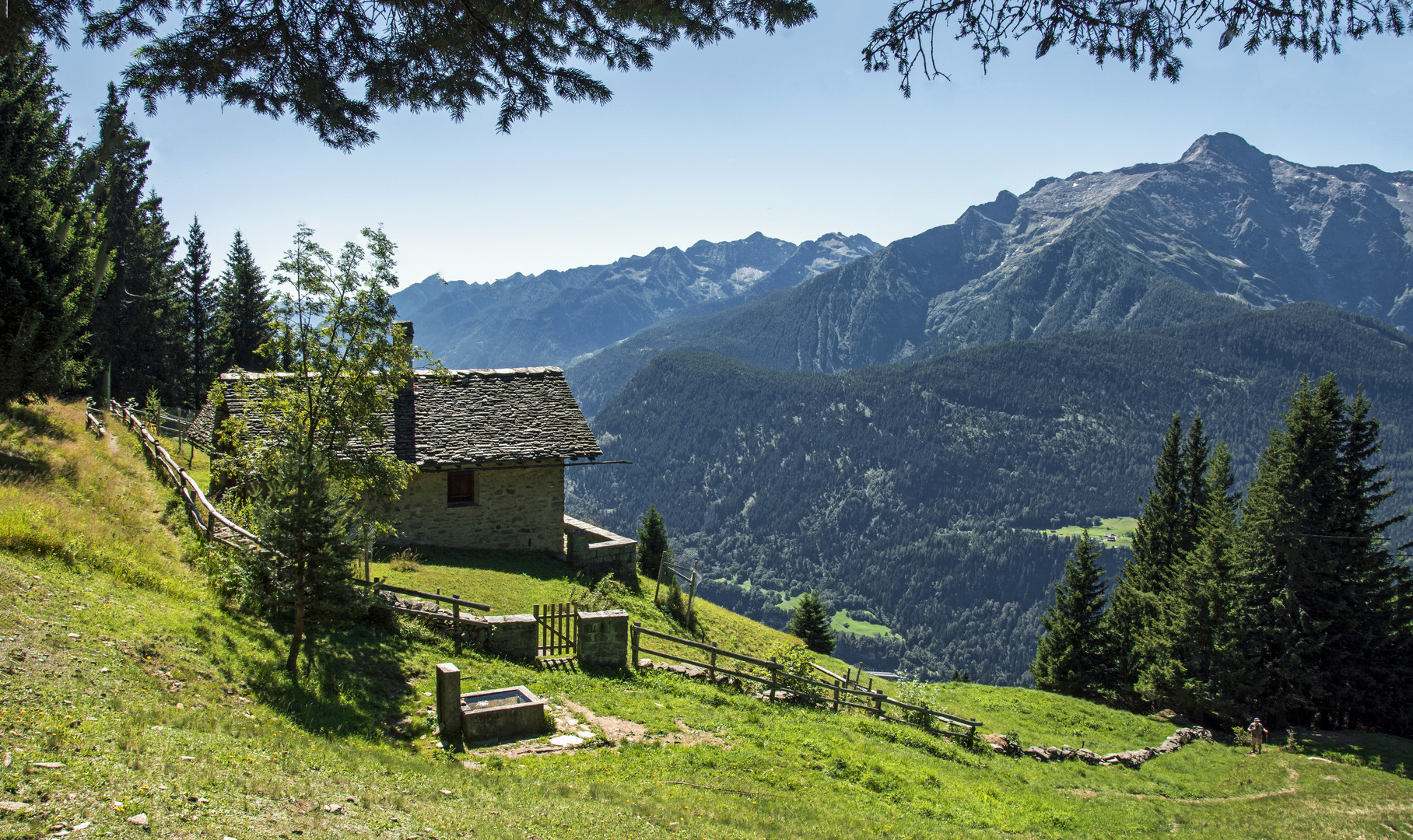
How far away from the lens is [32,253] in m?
18.0

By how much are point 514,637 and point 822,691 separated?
757cm

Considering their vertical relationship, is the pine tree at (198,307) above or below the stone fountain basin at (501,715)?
above

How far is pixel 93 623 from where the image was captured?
10.1 meters

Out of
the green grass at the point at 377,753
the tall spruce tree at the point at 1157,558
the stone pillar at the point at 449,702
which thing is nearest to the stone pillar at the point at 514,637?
the green grass at the point at 377,753

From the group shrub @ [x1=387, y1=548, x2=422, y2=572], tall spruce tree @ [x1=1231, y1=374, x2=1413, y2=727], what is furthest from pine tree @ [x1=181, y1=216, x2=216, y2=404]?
tall spruce tree @ [x1=1231, y1=374, x2=1413, y2=727]

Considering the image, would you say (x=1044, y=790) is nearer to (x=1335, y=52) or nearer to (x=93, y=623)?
(x=1335, y=52)

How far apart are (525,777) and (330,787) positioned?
2.85 metres

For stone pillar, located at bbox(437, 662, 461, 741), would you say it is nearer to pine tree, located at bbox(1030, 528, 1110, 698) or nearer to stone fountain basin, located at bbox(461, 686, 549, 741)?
stone fountain basin, located at bbox(461, 686, 549, 741)

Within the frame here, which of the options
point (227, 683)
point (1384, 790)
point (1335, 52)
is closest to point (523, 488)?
point (227, 683)

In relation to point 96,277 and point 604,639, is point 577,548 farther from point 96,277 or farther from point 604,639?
point 96,277

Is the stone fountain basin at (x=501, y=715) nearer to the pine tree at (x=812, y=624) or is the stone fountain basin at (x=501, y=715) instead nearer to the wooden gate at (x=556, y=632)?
A: the wooden gate at (x=556, y=632)

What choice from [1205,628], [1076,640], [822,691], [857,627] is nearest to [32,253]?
[822,691]

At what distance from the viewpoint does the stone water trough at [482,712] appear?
11.1 m

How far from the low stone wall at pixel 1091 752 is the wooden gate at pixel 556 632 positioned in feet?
37.0
